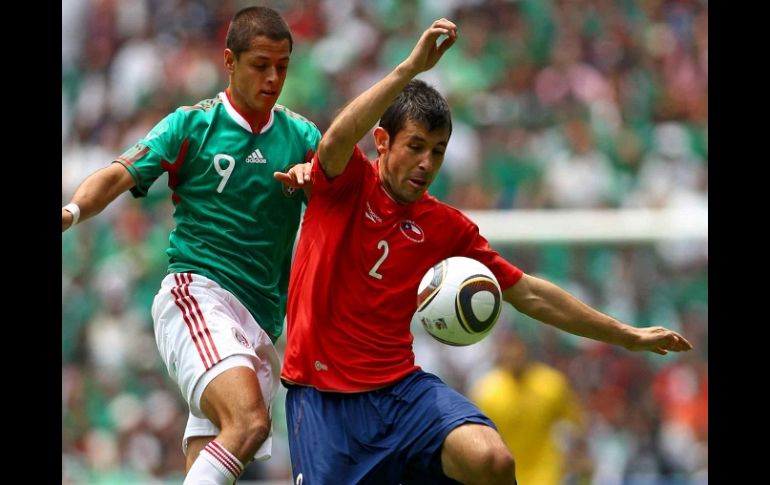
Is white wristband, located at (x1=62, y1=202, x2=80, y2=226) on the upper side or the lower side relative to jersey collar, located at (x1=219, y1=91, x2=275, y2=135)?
lower

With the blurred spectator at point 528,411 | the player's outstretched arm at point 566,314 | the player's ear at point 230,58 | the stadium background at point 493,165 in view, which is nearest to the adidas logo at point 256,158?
the player's ear at point 230,58

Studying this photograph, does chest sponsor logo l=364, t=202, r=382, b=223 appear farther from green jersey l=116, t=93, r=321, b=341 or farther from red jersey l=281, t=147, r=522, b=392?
green jersey l=116, t=93, r=321, b=341

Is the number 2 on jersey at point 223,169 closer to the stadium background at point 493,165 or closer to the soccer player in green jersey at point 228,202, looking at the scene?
the soccer player in green jersey at point 228,202

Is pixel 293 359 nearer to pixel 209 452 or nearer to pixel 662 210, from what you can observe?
pixel 209 452

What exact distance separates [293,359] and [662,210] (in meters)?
5.58

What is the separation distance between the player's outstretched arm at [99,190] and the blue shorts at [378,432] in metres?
1.28

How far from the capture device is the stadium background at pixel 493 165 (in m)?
10.1

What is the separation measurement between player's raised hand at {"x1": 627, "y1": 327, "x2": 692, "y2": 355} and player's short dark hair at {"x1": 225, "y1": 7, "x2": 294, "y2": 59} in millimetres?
2126

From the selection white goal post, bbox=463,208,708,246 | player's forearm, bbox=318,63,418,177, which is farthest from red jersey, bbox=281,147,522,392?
white goal post, bbox=463,208,708,246

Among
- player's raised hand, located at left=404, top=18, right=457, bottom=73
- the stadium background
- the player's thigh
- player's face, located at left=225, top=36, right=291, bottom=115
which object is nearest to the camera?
player's raised hand, located at left=404, top=18, right=457, bottom=73

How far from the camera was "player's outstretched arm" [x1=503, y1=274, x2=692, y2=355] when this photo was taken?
5.76 m
